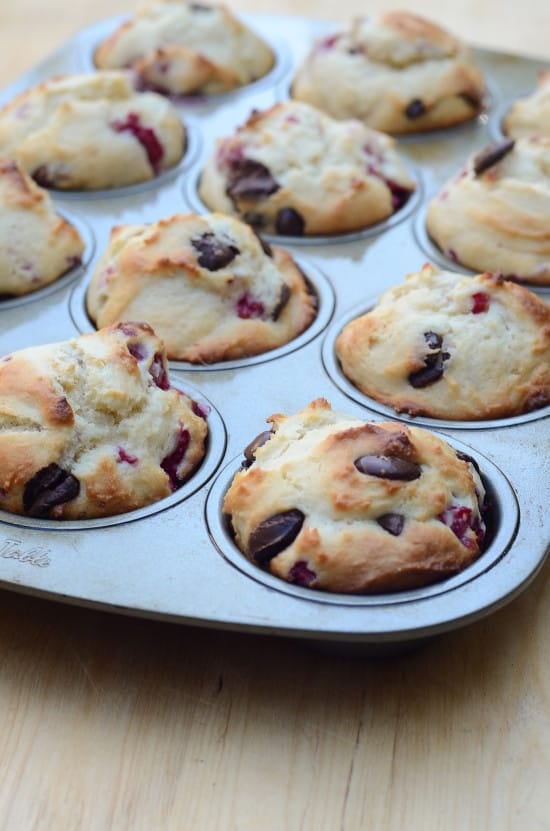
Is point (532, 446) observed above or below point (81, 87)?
below

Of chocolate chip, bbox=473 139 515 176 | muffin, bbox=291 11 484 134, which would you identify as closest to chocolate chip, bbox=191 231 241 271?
chocolate chip, bbox=473 139 515 176

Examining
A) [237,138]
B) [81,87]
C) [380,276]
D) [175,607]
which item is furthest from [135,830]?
[81,87]

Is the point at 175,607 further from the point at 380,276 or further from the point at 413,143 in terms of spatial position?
the point at 413,143

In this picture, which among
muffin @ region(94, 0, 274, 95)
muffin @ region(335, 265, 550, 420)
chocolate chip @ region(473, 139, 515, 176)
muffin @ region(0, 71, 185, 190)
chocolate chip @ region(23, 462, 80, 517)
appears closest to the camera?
chocolate chip @ region(23, 462, 80, 517)

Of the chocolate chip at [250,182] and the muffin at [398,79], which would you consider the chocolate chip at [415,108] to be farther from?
the chocolate chip at [250,182]

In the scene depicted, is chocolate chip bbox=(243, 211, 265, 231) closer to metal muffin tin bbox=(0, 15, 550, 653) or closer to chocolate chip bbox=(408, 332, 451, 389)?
metal muffin tin bbox=(0, 15, 550, 653)
